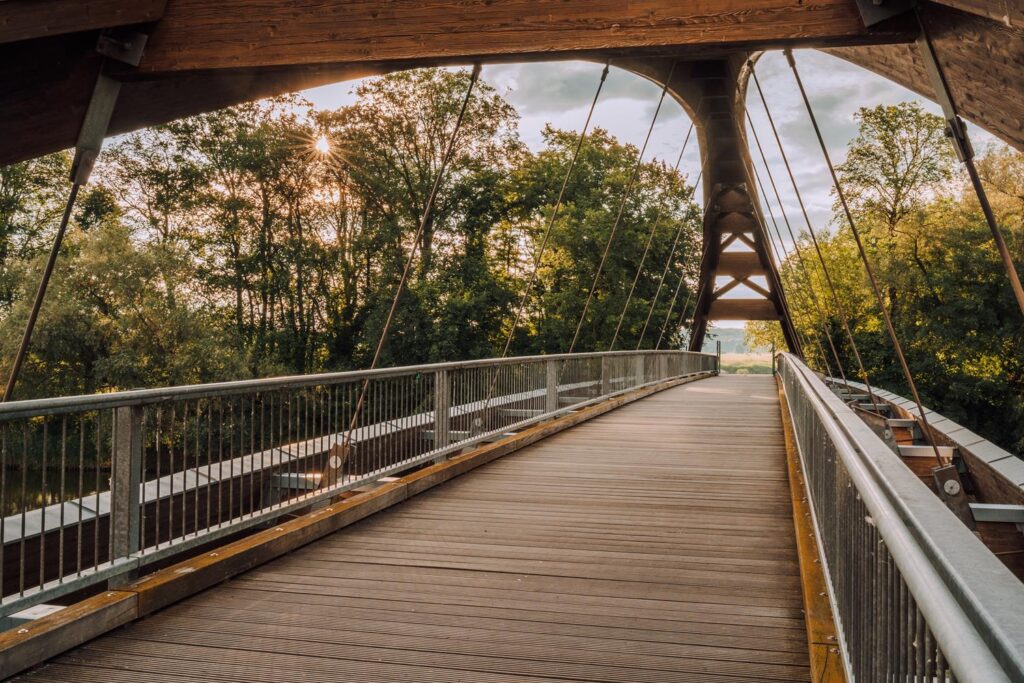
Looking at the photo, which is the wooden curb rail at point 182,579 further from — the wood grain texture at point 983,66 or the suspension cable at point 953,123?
the wood grain texture at point 983,66

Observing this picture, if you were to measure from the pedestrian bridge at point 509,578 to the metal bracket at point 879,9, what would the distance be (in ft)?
7.54

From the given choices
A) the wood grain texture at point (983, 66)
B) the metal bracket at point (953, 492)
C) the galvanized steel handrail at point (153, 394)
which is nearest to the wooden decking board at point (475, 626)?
the galvanized steel handrail at point (153, 394)

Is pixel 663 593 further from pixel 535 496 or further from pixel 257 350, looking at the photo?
pixel 257 350

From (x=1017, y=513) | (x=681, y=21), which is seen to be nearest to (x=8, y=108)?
(x=681, y=21)

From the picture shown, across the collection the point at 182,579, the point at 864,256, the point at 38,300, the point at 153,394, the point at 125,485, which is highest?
the point at 864,256

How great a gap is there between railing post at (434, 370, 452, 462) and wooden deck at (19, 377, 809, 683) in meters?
0.50

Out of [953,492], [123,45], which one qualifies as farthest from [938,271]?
[123,45]

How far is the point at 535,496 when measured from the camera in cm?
622

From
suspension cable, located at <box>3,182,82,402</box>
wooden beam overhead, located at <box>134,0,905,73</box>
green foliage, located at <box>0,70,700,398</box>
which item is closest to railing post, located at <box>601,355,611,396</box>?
wooden beam overhead, located at <box>134,0,905,73</box>

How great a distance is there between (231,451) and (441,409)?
8.80ft

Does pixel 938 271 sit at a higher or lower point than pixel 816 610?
higher

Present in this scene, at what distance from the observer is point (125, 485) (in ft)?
11.2

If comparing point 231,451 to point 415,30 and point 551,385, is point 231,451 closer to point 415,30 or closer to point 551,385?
point 415,30

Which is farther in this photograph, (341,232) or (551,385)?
(341,232)
